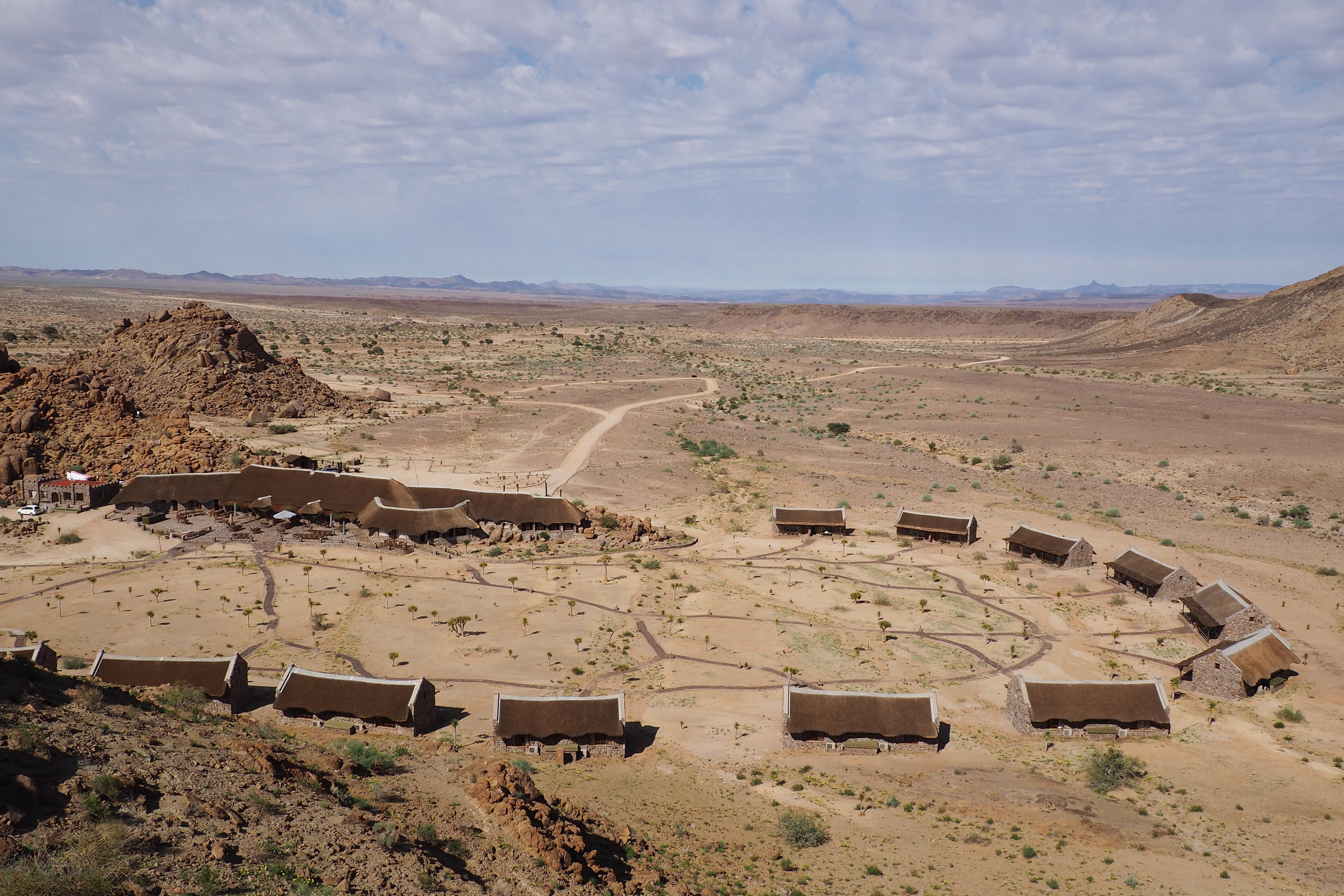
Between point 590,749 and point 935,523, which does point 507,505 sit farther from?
point 935,523

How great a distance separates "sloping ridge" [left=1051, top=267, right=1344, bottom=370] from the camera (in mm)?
114938

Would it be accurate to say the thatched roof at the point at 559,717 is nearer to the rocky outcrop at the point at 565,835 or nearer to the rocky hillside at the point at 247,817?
the rocky hillside at the point at 247,817

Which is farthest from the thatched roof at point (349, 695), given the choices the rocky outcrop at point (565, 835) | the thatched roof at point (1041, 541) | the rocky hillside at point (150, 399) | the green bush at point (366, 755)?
the rocky hillside at point (150, 399)

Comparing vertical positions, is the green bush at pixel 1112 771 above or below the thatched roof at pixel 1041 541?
below

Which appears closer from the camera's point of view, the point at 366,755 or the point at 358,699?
the point at 366,755

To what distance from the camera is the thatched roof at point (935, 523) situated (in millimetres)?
48531

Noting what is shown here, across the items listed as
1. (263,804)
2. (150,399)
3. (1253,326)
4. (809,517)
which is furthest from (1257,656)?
(1253,326)

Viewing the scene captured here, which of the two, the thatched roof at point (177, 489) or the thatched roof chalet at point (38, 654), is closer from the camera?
the thatched roof chalet at point (38, 654)

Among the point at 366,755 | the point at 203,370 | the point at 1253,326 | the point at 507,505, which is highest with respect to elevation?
the point at 1253,326

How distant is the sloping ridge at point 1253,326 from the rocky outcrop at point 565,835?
124119mm

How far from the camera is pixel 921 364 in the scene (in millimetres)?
133875

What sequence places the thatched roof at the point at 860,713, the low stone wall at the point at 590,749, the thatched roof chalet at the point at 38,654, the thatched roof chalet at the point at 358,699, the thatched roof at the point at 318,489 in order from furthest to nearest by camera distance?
the thatched roof at the point at 318,489, the thatched roof chalet at the point at 38,654, the thatched roof chalet at the point at 358,699, the thatched roof at the point at 860,713, the low stone wall at the point at 590,749

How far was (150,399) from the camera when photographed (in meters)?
73.6

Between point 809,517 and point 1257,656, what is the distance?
23.7m
